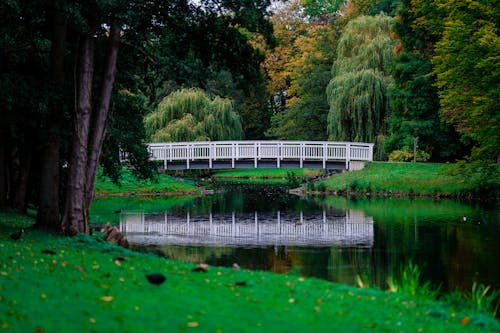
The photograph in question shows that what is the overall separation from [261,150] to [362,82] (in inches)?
286

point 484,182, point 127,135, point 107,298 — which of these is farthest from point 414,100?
point 107,298

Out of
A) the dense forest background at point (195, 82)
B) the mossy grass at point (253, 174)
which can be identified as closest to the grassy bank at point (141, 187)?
the dense forest background at point (195, 82)

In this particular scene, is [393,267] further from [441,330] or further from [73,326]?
[73,326]

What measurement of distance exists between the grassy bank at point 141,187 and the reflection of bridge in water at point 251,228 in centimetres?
1135

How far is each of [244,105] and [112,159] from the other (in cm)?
4350

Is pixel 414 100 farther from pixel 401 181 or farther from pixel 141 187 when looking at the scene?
pixel 141 187

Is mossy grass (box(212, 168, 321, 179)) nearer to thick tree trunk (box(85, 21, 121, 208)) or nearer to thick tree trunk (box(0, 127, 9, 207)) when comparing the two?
thick tree trunk (box(0, 127, 9, 207))

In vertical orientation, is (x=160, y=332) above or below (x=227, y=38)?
below

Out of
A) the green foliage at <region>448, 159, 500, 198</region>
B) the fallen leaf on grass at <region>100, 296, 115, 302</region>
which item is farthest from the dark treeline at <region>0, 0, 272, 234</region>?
the green foliage at <region>448, 159, 500, 198</region>

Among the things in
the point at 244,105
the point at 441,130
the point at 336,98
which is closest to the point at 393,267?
the point at 441,130

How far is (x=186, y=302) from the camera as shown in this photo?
8086 mm

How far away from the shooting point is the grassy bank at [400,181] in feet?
115

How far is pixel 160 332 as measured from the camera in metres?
6.70

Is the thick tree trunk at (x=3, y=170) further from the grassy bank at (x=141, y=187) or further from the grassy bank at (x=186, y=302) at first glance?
the grassy bank at (x=141, y=187)
